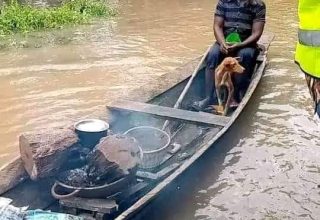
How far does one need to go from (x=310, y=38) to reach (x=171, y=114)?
289 centimetres

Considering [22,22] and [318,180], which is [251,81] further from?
[22,22]

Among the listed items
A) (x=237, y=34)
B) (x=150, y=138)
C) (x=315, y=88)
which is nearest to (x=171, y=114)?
(x=150, y=138)

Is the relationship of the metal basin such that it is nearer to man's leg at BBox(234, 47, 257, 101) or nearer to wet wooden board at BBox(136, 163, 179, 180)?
wet wooden board at BBox(136, 163, 179, 180)

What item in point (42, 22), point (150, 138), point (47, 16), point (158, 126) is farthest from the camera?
point (47, 16)

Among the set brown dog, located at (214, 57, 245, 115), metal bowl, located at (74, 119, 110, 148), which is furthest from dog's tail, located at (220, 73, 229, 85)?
metal bowl, located at (74, 119, 110, 148)

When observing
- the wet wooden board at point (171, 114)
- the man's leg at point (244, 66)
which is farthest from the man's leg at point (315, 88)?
the man's leg at point (244, 66)

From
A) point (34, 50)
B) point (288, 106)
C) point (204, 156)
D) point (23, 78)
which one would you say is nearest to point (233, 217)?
point (204, 156)

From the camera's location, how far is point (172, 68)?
7910mm

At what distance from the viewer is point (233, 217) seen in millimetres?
4305

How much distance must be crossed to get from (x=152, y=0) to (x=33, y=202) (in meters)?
10.2

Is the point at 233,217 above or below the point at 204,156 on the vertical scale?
below

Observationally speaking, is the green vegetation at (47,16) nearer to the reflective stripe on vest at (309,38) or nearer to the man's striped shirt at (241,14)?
the man's striped shirt at (241,14)

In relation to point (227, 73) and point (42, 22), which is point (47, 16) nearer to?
point (42, 22)

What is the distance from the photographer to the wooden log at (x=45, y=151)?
378 cm
